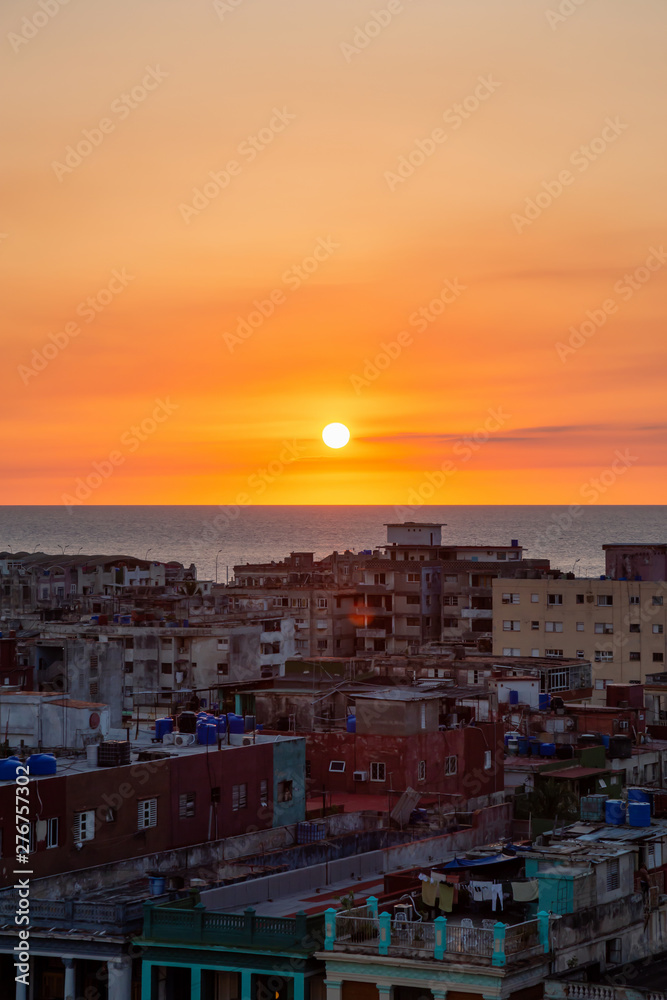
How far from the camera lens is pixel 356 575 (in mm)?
169625

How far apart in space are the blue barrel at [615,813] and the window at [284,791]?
514 inches

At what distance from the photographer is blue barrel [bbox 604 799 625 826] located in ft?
139

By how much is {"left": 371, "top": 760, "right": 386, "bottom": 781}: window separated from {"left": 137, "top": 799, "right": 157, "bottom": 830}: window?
12611 mm

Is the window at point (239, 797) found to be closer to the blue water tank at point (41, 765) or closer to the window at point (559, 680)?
the blue water tank at point (41, 765)

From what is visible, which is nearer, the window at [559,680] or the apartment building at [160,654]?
the window at [559,680]

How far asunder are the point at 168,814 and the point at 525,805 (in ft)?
45.0

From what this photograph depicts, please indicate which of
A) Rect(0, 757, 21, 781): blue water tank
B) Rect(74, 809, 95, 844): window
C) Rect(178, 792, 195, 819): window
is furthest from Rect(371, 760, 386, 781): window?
Rect(0, 757, 21, 781): blue water tank

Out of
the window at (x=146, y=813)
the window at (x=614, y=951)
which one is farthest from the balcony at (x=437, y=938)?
the window at (x=146, y=813)

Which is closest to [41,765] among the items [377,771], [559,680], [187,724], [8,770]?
[8,770]

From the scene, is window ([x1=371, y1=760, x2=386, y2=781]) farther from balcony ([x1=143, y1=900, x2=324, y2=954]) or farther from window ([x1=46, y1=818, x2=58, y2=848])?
balcony ([x1=143, y1=900, x2=324, y2=954])

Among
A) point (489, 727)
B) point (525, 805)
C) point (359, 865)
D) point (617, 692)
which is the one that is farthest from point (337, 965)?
point (617, 692)

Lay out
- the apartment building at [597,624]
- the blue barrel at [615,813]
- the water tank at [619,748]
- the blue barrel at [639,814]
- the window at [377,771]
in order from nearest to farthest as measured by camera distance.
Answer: the blue barrel at [639,814]
the blue barrel at [615,813]
the window at [377,771]
the water tank at [619,748]
the apartment building at [597,624]

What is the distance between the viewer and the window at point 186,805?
4728cm

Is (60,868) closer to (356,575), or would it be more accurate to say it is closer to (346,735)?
(346,735)
